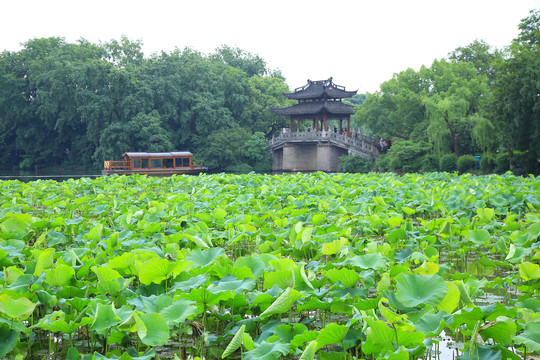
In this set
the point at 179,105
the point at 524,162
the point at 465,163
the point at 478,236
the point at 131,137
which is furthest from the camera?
the point at 179,105

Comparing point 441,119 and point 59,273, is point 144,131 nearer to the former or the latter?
point 441,119

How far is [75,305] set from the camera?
1.85 metres

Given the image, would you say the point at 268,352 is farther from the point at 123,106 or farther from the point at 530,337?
the point at 123,106

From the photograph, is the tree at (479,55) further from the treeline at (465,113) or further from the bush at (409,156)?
the bush at (409,156)

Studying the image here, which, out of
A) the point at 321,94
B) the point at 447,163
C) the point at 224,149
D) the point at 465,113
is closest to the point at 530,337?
the point at 447,163

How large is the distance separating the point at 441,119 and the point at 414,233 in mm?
15824

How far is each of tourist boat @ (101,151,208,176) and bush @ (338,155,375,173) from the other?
6.90m

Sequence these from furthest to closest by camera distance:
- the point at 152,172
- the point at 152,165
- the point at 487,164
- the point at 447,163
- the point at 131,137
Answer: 1. the point at 131,137
2. the point at 152,165
3. the point at 152,172
4. the point at 447,163
5. the point at 487,164

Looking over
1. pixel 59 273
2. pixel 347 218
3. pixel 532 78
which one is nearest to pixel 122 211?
pixel 347 218

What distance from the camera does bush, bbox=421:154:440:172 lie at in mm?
17328

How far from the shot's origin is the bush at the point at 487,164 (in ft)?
47.8

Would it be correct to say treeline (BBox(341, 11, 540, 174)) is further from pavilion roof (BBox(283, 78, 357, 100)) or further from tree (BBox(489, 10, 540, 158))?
pavilion roof (BBox(283, 78, 357, 100))

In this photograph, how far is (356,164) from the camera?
22219mm

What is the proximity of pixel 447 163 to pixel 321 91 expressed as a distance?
34.5 ft
